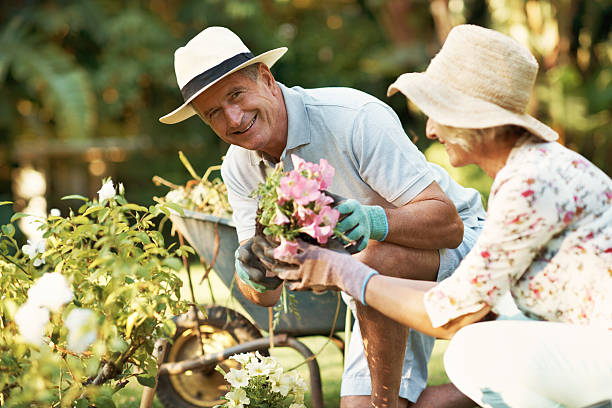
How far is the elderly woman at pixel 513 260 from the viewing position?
5.35ft

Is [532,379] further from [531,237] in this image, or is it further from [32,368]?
[32,368]

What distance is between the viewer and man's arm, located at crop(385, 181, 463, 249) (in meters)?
2.13

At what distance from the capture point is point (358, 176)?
2412 millimetres

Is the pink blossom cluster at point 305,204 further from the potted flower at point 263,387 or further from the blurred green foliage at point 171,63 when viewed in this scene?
the blurred green foliage at point 171,63

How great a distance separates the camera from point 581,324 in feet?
5.61

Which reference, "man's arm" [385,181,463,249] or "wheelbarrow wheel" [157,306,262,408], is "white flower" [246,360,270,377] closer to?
"man's arm" [385,181,463,249]

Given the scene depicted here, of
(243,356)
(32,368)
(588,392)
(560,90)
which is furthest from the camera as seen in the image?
(560,90)

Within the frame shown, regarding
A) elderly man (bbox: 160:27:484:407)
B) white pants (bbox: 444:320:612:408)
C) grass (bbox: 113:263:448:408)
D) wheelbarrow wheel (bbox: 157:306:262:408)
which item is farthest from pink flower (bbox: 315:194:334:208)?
wheelbarrow wheel (bbox: 157:306:262:408)

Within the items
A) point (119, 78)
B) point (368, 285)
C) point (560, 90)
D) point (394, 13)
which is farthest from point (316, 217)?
point (394, 13)

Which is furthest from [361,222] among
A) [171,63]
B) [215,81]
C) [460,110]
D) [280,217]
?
[171,63]

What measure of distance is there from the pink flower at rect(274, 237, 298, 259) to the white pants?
0.48 metres

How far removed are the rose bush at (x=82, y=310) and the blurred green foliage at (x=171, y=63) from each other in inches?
281

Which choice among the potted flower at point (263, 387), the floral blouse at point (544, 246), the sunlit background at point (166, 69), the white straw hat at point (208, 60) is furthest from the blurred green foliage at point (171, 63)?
the floral blouse at point (544, 246)

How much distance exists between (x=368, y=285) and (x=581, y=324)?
511mm
